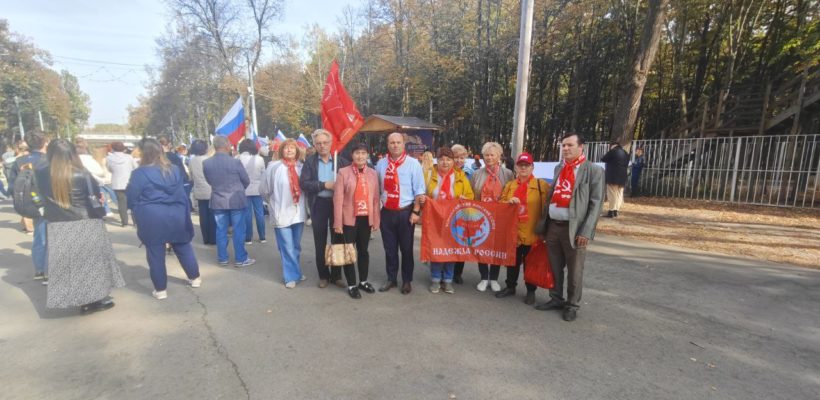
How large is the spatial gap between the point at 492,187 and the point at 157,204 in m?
3.58

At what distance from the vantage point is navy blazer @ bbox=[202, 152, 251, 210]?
5.25 meters

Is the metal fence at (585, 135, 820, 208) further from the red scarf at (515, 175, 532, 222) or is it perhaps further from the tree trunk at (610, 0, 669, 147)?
the red scarf at (515, 175, 532, 222)

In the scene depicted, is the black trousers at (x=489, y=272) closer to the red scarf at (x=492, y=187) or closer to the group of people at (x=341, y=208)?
the group of people at (x=341, y=208)

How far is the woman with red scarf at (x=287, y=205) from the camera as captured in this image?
15.0 ft

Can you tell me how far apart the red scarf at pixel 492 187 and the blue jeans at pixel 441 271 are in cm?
88

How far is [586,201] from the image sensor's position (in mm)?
3543

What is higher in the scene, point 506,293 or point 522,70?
point 522,70

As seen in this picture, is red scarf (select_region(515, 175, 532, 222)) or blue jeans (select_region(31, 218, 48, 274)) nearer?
red scarf (select_region(515, 175, 532, 222))

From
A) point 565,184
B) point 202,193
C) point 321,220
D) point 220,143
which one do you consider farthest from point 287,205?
point 565,184

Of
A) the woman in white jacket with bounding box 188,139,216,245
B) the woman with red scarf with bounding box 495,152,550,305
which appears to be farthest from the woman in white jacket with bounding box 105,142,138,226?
the woman with red scarf with bounding box 495,152,550,305

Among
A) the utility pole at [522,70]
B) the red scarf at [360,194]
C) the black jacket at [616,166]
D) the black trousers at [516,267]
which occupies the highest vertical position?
the utility pole at [522,70]

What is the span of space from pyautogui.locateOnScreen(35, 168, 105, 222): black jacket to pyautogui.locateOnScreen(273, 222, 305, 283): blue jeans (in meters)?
1.77

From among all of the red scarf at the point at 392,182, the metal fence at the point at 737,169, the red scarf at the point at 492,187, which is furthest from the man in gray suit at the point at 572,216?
the metal fence at the point at 737,169

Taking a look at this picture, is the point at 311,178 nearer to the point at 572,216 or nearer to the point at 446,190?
the point at 446,190
